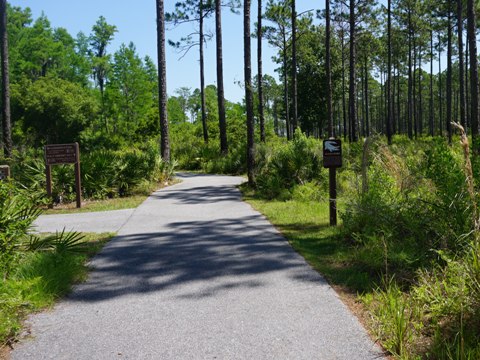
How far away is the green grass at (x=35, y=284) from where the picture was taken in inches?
160

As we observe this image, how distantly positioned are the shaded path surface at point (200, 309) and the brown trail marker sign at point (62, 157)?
209 inches

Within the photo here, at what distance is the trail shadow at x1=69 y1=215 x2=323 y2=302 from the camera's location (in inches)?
212

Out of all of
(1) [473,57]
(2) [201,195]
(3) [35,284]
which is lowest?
(3) [35,284]

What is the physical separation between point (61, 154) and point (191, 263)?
7.78 metres

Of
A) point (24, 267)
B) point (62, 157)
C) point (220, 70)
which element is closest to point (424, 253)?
point (24, 267)

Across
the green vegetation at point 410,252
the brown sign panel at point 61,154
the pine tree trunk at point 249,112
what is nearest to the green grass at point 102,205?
the brown sign panel at point 61,154

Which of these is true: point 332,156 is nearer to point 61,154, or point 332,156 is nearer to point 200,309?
point 200,309

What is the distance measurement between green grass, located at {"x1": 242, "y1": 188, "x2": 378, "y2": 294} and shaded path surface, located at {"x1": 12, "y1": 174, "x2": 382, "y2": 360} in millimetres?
250

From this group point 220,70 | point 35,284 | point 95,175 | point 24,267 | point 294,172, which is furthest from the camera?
point 220,70

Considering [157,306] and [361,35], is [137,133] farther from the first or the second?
[157,306]

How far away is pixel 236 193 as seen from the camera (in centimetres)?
1487

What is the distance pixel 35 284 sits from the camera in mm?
4879

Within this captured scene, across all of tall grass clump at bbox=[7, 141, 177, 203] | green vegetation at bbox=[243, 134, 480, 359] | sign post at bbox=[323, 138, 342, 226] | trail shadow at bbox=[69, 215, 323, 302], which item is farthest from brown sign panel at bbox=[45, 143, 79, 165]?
sign post at bbox=[323, 138, 342, 226]

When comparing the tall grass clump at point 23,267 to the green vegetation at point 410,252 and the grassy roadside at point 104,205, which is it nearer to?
the green vegetation at point 410,252
